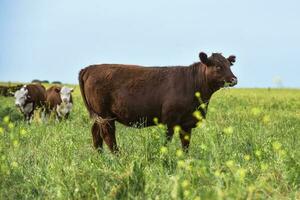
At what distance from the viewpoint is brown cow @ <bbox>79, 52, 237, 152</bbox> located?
9.73 m

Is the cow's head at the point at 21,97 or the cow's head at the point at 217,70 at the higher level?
the cow's head at the point at 217,70

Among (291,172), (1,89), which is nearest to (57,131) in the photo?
(291,172)

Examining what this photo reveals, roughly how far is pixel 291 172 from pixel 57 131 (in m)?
5.88

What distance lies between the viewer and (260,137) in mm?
9727

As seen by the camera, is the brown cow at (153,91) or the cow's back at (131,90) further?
the cow's back at (131,90)

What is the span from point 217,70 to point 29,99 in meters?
12.5

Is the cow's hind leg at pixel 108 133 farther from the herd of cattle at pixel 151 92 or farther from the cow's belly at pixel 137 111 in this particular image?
the cow's belly at pixel 137 111

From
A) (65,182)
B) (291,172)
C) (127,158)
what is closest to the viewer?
(65,182)

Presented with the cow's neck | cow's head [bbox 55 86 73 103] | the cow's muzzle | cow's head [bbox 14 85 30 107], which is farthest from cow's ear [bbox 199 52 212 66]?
cow's head [bbox 14 85 30 107]

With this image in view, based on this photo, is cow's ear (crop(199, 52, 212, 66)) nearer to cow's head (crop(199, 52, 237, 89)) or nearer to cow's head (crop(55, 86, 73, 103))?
cow's head (crop(199, 52, 237, 89))

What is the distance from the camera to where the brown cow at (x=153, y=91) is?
9727 mm

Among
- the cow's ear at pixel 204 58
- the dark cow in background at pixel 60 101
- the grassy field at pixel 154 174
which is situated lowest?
the dark cow in background at pixel 60 101

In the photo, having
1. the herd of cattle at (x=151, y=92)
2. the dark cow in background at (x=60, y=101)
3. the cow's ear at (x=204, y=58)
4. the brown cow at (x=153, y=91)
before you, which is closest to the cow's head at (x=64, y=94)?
the dark cow in background at (x=60, y=101)

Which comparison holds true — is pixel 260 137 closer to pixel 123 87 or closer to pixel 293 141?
pixel 293 141
